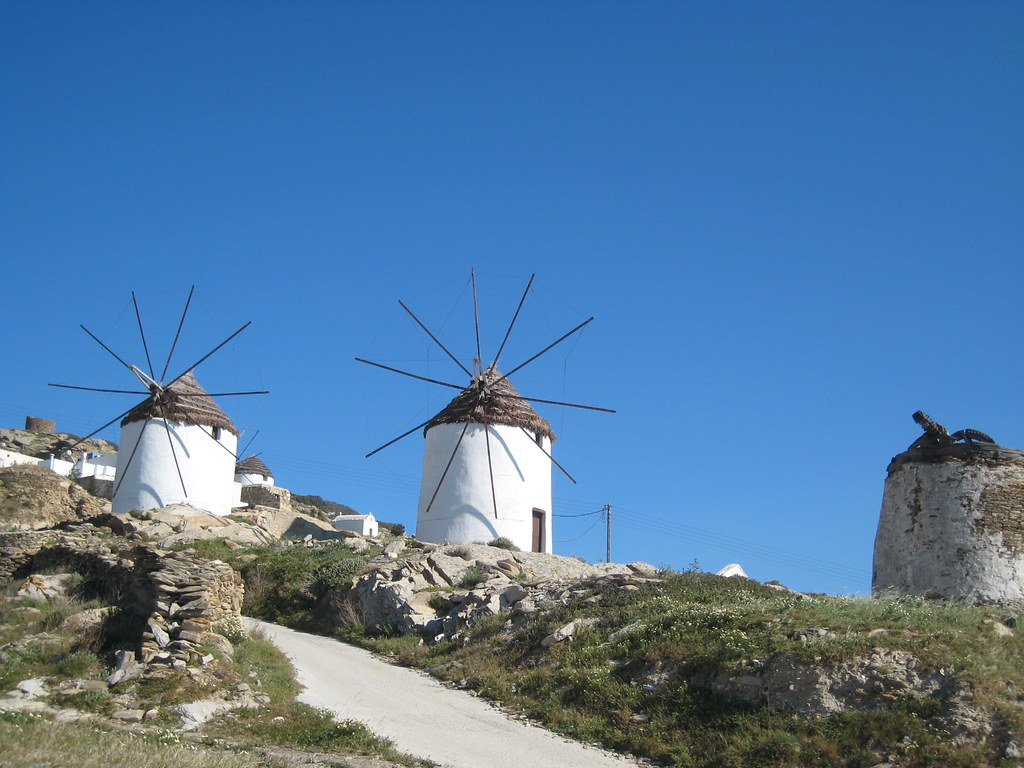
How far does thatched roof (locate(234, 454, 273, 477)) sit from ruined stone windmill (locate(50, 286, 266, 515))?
45.6ft

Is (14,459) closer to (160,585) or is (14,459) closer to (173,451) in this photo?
(173,451)

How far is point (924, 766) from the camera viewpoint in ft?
31.0

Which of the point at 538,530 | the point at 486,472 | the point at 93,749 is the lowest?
the point at 93,749

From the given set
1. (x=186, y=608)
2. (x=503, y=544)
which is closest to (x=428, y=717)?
(x=186, y=608)

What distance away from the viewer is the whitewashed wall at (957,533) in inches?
572

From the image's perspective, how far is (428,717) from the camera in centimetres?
1182

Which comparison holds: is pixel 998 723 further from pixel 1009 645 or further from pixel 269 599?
pixel 269 599

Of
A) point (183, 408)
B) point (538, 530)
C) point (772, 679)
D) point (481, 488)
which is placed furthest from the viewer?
point (183, 408)

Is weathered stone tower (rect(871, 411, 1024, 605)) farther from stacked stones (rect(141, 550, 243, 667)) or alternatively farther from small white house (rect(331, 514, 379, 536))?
small white house (rect(331, 514, 379, 536))

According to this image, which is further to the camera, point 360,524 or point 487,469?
point 360,524

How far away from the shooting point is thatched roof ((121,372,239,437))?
31.5 metres

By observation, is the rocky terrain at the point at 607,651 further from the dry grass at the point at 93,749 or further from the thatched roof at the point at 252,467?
the thatched roof at the point at 252,467

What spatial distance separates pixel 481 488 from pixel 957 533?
49.2 feet

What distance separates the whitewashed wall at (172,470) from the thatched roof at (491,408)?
7.32 m
